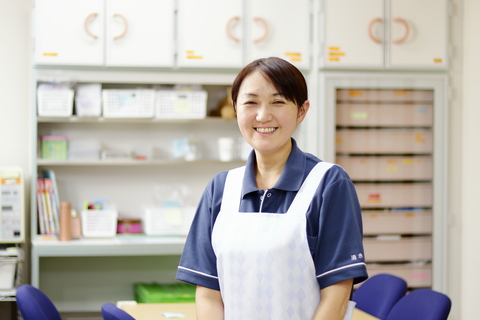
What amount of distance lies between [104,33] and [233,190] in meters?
2.47

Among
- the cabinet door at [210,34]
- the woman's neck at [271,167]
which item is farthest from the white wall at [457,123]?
the woman's neck at [271,167]

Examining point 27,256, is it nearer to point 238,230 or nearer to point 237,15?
point 237,15

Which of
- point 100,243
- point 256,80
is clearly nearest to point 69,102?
point 100,243

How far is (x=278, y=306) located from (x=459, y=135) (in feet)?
9.80

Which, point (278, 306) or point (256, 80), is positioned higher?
point (256, 80)

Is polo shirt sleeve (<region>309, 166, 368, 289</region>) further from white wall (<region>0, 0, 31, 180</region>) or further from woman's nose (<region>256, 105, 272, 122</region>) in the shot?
white wall (<region>0, 0, 31, 180</region>)

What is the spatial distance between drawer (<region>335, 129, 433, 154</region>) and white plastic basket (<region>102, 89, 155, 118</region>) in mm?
1309

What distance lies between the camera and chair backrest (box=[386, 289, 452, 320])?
2.19 metres

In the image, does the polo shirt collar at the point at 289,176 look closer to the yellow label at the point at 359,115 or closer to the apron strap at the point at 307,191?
the apron strap at the point at 307,191

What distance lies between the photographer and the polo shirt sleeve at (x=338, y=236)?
4.25ft

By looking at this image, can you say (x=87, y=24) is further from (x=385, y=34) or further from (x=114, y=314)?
(x=114, y=314)

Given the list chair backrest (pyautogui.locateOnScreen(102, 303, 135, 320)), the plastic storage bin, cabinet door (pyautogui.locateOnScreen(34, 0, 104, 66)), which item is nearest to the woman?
chair backrest (pyautogui.locateOnScreen(102, 303, 135, 320))

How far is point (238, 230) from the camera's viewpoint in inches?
54.4

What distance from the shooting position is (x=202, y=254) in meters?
1.45
